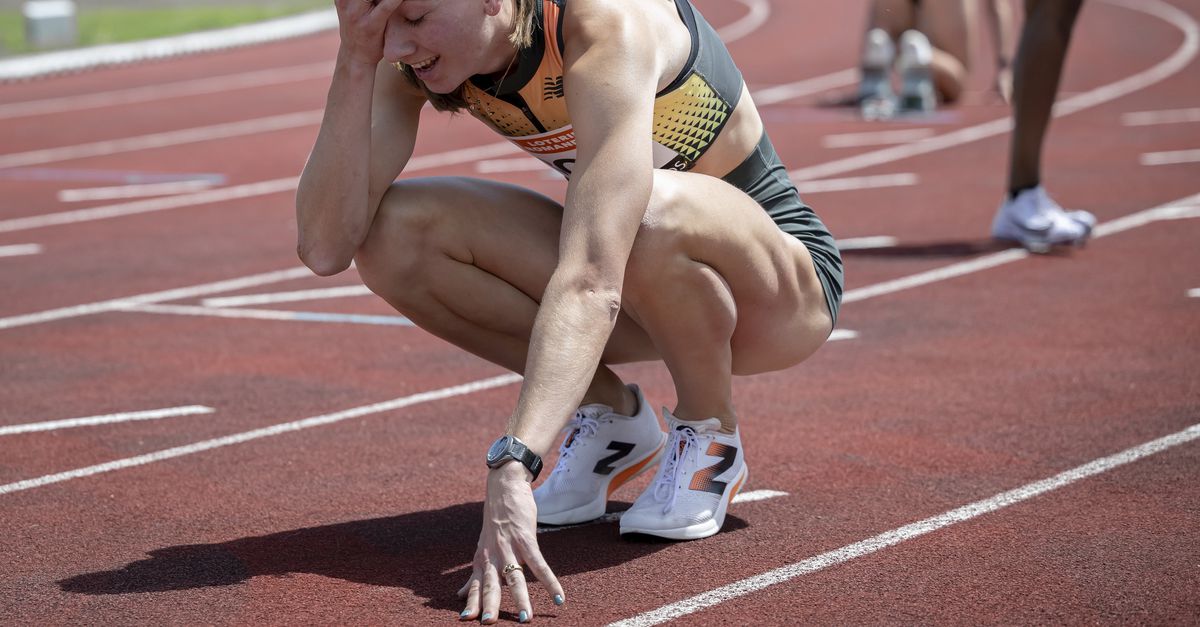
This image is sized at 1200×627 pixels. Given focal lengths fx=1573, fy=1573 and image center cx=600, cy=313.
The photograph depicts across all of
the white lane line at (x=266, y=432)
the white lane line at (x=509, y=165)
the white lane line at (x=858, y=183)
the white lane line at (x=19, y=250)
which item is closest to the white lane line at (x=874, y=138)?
the white lane line at (x=858, y=183)

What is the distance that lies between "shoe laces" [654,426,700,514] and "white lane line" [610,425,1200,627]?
1.21 ft

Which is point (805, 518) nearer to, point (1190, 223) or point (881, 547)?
point (881, 547)

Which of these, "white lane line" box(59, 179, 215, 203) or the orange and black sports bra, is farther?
"white lane line" box(59, 179, 215, 203)

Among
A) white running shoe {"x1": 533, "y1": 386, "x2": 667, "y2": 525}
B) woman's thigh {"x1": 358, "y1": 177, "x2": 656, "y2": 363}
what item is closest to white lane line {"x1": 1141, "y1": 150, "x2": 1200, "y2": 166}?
white running shoe {"x1": 533, "y1": 386, "x2": 667, "y2": 525}

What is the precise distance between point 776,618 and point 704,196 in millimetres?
969

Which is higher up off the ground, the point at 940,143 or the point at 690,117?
the point at 690,117

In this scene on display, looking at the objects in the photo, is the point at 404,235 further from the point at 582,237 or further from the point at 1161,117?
the point at 1161,117

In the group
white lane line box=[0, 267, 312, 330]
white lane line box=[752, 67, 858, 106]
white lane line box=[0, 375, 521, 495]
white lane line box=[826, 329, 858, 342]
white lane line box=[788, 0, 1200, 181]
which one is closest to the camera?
white lane line box=[0, 375, 521, 495]

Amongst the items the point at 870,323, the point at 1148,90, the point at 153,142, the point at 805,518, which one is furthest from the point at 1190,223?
the point at 153,142

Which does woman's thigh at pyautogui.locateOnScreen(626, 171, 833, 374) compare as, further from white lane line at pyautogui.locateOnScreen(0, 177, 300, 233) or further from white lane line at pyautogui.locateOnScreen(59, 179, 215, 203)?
white lane line at pyautogui.locateOnScreen(59, 179, 215, 203)

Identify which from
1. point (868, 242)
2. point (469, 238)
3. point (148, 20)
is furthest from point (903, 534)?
point (148, 20)

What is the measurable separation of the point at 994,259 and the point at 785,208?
418 centimetres

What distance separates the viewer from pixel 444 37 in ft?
11.2

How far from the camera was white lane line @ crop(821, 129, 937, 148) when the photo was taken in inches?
513
